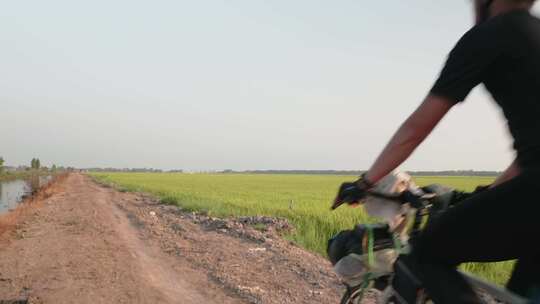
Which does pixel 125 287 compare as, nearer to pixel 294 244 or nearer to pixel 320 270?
pixel 320 270

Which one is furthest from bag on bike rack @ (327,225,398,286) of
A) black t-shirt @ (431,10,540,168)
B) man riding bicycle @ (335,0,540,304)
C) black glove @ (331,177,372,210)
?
black t-shirt @ (431,10,540,168)

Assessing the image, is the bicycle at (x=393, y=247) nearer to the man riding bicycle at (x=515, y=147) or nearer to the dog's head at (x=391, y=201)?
the dog's head at (x=391, y=201)

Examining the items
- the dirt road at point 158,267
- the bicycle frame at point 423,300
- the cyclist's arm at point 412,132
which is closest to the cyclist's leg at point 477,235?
the bicycle frame at point 423,300

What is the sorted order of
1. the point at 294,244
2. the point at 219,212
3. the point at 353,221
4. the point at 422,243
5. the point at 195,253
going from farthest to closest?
the point at 219,212
the point at 353,221
the point at 294,244
the point at 195,253
the point at 422,243

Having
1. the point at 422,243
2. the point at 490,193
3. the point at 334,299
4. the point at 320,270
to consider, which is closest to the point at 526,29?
the point at 490,193

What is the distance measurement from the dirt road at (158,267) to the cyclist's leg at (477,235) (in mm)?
3783

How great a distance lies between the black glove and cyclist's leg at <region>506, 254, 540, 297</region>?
0.62 meters

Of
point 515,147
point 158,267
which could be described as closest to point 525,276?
point 515,147

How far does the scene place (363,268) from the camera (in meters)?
2.15

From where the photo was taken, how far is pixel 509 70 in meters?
1.57

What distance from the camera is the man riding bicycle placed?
1511mm

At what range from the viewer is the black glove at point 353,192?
1850 mm

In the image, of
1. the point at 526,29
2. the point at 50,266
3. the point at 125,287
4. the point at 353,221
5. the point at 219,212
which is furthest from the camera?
the point at 219,212

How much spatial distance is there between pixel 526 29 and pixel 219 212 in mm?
12440
